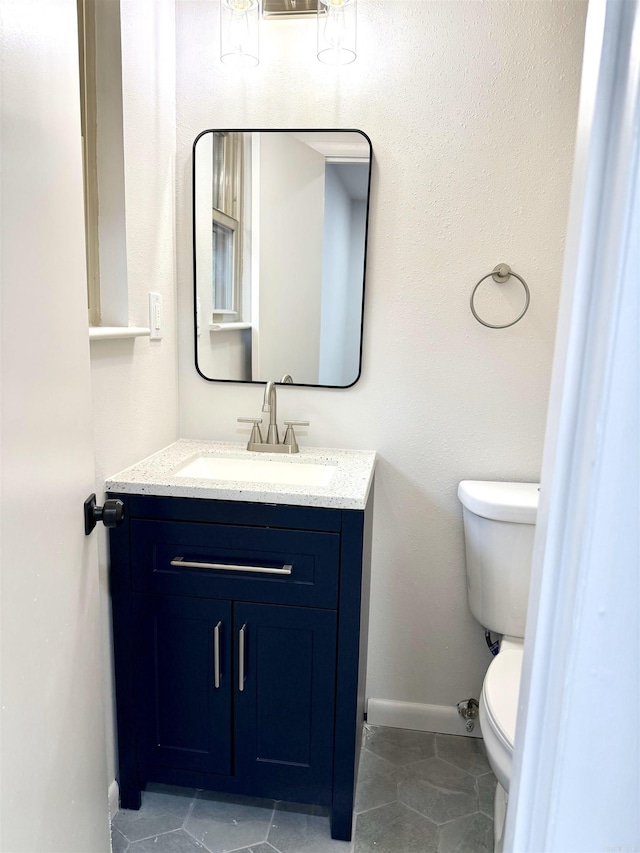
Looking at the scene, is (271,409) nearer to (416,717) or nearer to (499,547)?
(499,547)

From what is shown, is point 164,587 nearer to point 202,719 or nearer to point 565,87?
point 202,719

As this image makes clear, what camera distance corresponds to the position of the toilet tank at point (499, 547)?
5.50 ft

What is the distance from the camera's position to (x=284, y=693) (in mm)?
1548

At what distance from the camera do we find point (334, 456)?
1.85 m

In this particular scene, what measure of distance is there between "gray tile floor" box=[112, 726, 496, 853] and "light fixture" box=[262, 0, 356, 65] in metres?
2.05

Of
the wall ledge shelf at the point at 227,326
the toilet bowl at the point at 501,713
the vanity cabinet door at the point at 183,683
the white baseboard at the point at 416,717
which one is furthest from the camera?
the white baseboard at the point at 416,717

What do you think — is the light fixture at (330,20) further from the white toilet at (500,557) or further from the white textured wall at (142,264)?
the white toilet at (500,557)

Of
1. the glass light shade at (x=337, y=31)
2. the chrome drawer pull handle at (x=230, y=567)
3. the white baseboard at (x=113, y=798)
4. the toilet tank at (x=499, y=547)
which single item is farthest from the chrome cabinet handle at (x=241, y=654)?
the glass light shade at (x=337, y=31)

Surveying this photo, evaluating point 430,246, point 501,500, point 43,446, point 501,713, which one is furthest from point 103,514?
point 430,246

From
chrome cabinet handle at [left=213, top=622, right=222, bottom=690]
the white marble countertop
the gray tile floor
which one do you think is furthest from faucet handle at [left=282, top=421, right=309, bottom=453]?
the gray tile floor

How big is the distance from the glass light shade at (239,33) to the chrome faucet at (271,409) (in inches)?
36.6

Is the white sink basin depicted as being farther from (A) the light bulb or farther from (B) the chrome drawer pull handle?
(A) the light bulb

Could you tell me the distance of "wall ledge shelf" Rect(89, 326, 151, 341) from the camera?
1325 mm

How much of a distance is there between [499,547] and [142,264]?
1.24 meters
